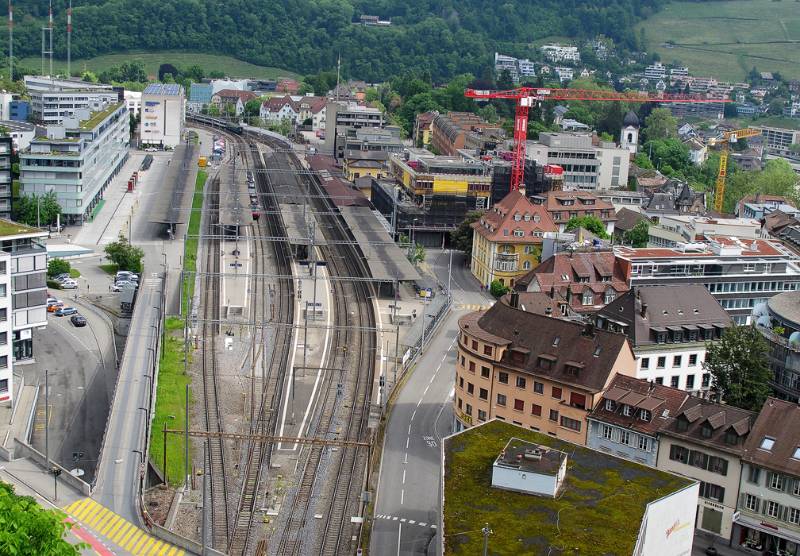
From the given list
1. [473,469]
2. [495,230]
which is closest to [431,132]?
[495,230]

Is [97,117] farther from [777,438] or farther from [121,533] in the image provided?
[777,438]

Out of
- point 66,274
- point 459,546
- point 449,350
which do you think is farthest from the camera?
point 66,274


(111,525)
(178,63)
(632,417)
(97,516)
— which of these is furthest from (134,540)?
(178,63)

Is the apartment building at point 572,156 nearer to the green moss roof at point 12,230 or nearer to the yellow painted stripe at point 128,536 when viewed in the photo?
the green moss roof at point 12,230

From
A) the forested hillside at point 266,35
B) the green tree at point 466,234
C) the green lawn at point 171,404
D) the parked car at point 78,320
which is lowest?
the green lawn at point 171,404

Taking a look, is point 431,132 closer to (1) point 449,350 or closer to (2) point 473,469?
(1) point 449,350

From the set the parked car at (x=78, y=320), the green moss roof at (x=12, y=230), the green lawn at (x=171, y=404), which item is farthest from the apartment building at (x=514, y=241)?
the green moss roof at (x=12, y=230)

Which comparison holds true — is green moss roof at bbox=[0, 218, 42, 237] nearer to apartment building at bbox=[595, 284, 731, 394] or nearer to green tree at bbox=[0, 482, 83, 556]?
apartment building at bbox=[595, 284, 731, 394]
